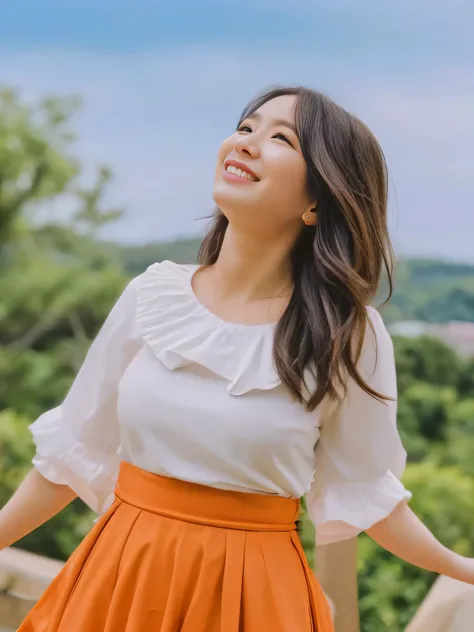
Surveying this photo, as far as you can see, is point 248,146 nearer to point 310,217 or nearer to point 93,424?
point 310,217

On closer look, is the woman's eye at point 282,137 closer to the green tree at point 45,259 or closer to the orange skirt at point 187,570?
the orange skirt at point 187,570

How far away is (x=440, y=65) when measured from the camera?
8.95 feet

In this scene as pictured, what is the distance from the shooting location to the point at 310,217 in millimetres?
1119

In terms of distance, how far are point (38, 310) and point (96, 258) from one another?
0.36m

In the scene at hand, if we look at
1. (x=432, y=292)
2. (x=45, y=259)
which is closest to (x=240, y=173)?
(x=432, y=292)

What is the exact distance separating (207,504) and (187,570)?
9 cm

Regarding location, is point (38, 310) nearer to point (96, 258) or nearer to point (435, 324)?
point (96, 258)

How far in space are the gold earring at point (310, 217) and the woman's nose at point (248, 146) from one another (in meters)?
0.11

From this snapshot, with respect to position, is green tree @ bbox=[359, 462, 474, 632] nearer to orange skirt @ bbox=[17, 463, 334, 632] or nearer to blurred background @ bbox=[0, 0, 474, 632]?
blurred background @ bbox=[0, 0, 474, 632]

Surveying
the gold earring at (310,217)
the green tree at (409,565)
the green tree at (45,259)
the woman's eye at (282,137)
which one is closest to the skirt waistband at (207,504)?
the gold earring at (310,217)

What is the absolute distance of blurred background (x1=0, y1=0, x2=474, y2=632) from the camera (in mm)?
2705

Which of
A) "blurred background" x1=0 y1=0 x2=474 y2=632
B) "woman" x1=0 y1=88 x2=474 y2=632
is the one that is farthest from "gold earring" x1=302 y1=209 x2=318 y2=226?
"blurred background" x1=0 y1=0 x2=474 y2=632

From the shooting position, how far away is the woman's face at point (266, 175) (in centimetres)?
107

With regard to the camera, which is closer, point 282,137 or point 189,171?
point 282,137
